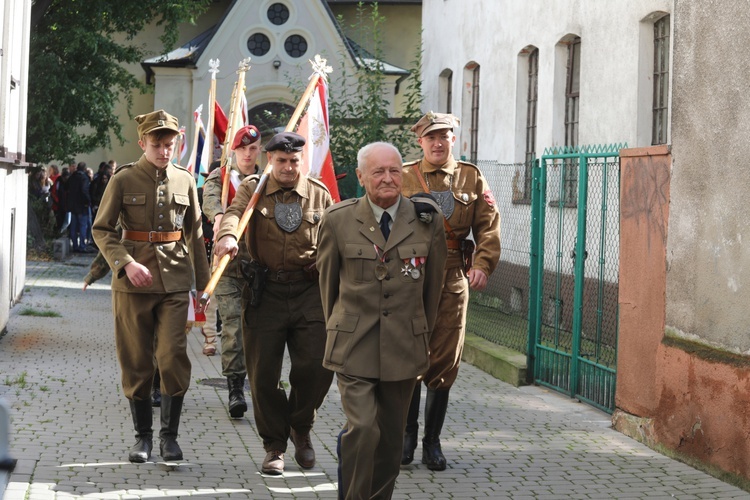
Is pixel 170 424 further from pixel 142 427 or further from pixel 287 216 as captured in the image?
pixel 287 216

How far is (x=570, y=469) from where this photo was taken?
7883 mm

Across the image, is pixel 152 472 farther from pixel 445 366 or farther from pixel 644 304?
pixel 644 304

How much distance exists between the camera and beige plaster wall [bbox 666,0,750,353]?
7.50 meters

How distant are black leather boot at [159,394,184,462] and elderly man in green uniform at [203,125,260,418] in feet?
5.11

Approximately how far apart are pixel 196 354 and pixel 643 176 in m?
5.72

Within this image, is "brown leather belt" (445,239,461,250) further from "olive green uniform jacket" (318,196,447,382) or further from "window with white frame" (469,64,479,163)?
"window with white frame" (469,64,479,163)

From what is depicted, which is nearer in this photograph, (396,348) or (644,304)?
(396,348)

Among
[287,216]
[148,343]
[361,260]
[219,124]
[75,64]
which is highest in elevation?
[75,64]

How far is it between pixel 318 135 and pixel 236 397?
226 centimetres

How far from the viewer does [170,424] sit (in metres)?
7.56

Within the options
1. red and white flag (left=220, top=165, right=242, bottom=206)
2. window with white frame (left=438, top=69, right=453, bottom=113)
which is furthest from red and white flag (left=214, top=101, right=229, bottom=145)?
window with white frame (left=438, top=69, right=453, bottom=113)

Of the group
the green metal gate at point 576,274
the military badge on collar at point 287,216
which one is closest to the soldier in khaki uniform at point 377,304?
the military badge on collar at point 287,216

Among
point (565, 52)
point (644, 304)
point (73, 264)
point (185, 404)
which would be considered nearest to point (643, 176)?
point (644, 304)

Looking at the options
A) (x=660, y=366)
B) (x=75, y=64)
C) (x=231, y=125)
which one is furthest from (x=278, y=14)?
(x=660, y=366)
